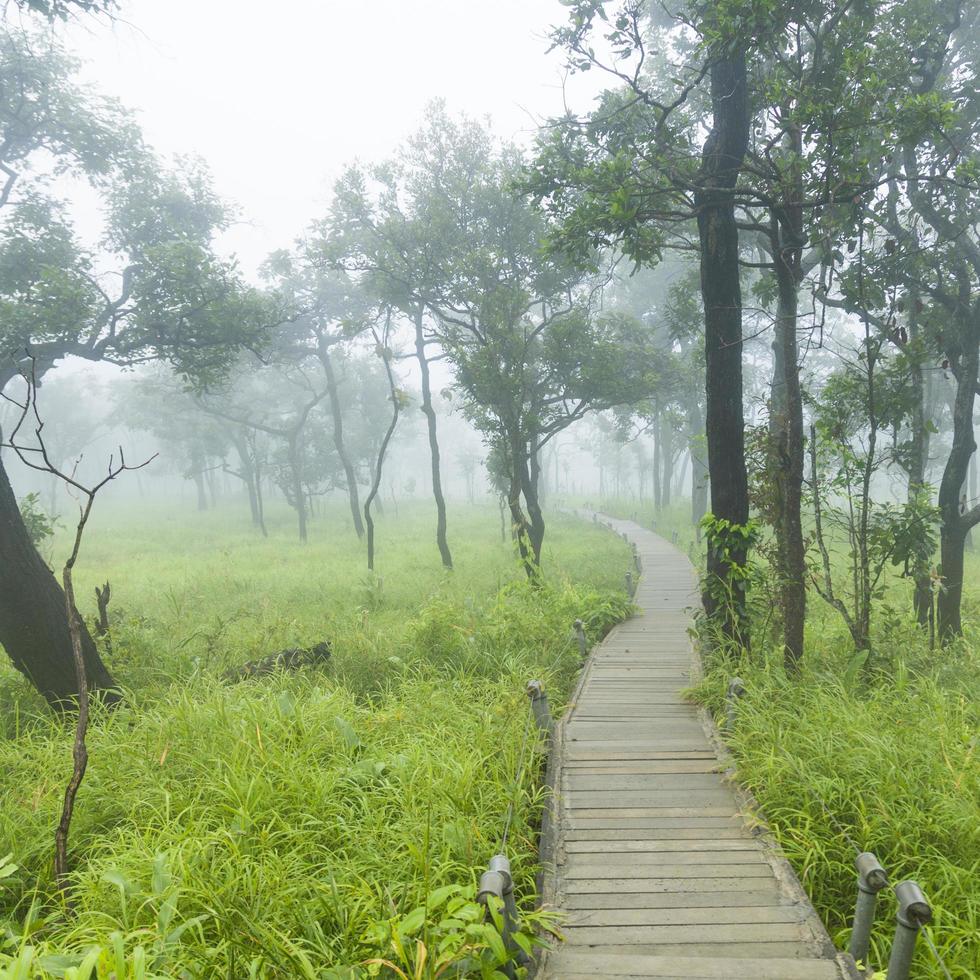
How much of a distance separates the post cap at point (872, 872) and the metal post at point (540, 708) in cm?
337

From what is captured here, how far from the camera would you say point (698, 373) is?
21.4 metres

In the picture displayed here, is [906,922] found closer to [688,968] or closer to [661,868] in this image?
[688,968]

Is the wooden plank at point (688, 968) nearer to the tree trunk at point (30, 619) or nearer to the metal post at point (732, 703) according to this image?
the metal post at point (732, 703)

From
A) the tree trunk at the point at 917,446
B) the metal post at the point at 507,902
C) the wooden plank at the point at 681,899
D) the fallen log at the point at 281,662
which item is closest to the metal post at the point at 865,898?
the wooden plank at the point at 681,899

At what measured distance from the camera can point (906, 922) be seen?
9.91 feet

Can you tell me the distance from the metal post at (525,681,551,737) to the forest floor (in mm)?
1804

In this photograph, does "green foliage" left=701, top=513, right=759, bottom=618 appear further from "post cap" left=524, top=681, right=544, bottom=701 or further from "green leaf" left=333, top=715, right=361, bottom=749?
"green leaf" left=333, top=715, right=361, bottom=749

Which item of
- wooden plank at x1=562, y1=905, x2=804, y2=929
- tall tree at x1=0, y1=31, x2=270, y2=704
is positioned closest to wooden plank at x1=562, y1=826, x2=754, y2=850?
wooden plank at x1=562, y1=905, x2=804, y2=929

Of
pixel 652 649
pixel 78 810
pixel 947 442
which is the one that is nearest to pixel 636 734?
pixel 652 649

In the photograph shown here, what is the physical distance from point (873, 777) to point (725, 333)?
5.31 meters

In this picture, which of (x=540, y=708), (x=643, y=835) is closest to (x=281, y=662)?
(x=540, y=708)

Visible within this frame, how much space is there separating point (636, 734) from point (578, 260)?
235 inches

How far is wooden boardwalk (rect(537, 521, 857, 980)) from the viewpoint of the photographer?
3.67 meters

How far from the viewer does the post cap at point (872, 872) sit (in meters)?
3.38
